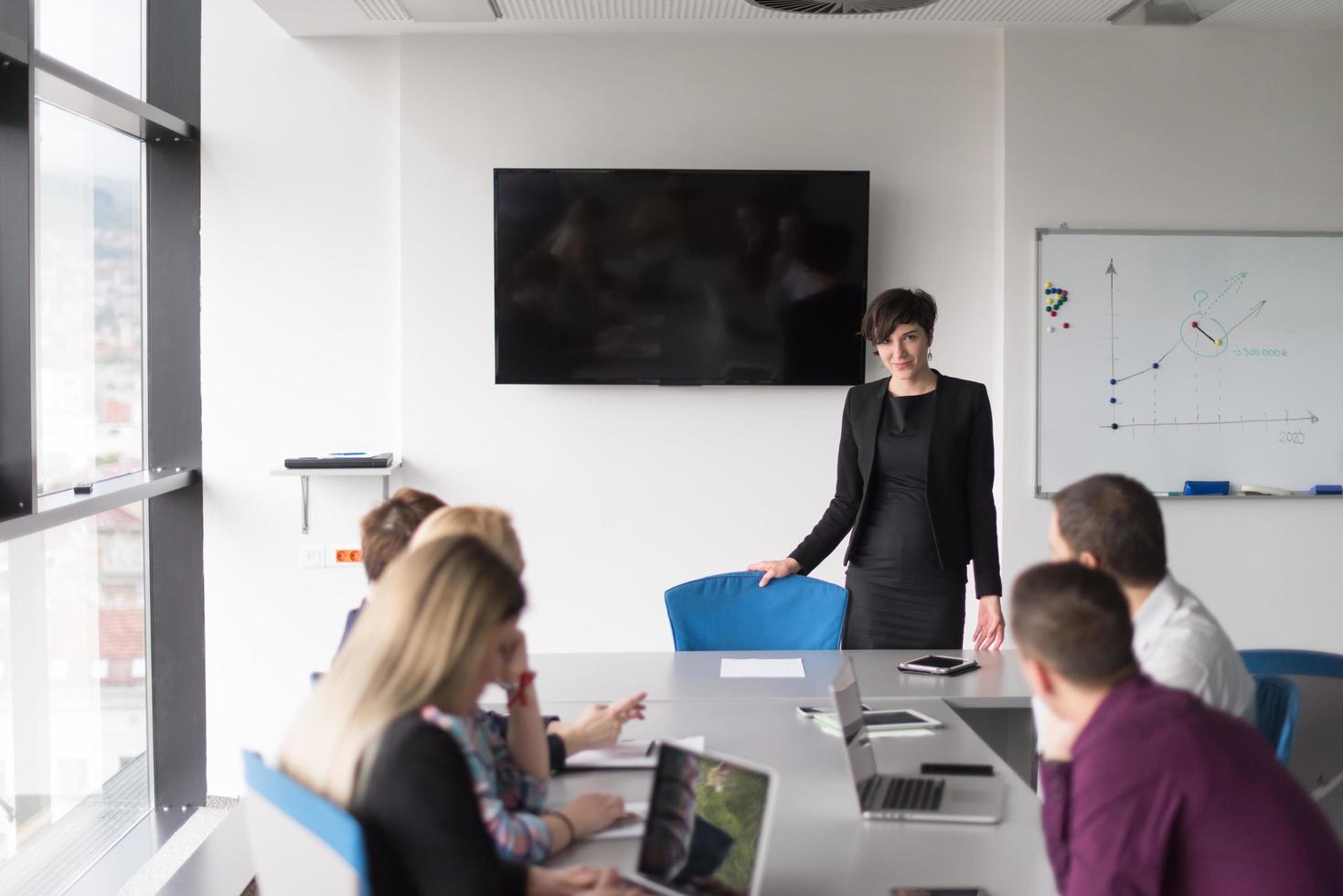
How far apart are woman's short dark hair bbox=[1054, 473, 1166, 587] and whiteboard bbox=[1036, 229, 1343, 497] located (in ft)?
8.13

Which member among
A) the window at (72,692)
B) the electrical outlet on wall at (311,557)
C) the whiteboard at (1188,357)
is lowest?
the window at (72,692)

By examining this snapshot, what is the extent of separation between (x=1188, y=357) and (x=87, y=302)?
410 centimetres

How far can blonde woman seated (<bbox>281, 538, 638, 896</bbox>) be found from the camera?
146 centimetres

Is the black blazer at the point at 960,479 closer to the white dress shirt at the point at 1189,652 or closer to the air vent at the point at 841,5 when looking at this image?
the air vent at the point at 841,5

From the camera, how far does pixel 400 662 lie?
58.6 inches

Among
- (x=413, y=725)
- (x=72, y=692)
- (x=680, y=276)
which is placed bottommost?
(x=72, y=692)

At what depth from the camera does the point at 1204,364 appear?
454cm

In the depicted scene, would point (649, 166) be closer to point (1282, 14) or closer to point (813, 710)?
point (1282, 14)

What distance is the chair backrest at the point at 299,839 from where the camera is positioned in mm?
1417

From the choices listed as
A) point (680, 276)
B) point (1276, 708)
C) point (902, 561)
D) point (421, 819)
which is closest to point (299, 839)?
point (421, 819)

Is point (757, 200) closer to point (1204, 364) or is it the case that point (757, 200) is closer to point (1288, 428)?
point (1204, 364)

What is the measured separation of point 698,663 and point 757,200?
205 centimetres

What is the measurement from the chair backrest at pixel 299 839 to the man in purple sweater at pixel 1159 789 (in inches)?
36.9

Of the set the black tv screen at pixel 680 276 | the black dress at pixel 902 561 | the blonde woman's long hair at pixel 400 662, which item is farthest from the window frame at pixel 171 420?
the blonde woman's long hair at pixel 400 662
